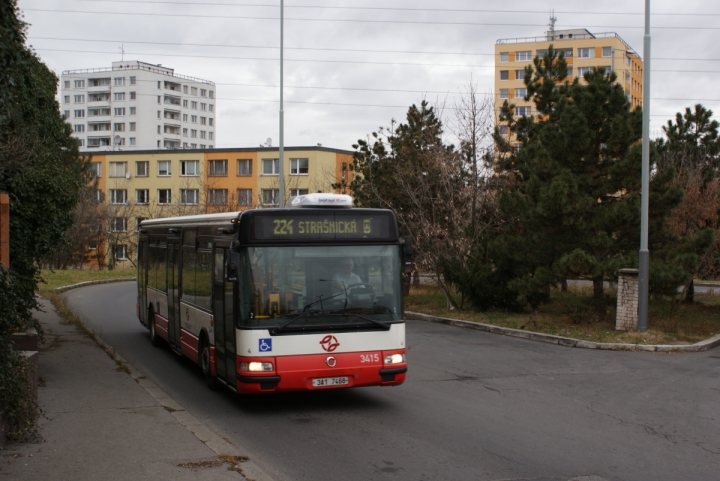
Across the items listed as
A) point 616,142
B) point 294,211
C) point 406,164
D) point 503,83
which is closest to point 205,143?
point 503,83

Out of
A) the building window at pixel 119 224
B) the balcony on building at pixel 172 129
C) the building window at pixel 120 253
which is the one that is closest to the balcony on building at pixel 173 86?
the balcony on building at pixel 172 129

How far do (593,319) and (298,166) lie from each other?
146 feet

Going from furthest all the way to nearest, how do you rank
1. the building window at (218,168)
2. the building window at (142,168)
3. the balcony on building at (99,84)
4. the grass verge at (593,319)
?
the balcony on building at (99,84), the building window at (142,168), the building window at (218,168), the grass verge at (593,319)

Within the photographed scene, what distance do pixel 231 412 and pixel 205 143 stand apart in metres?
119

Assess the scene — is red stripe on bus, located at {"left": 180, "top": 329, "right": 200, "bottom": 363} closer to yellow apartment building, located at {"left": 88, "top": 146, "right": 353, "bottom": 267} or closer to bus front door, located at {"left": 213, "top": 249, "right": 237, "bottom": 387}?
bus front door, located at {"left": 213, "top": 249, "right": 237, "bottom": 387}

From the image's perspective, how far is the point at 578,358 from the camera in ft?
49.1

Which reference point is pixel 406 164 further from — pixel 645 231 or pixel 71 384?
pixel 71 384

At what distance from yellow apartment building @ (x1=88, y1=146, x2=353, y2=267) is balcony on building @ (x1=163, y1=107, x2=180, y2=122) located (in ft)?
158

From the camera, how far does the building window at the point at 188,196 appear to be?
63.9 meters

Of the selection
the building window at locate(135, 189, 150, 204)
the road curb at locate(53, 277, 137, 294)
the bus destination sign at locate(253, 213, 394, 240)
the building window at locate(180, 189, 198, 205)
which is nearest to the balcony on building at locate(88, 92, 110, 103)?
the building window at locate(135, 189, 150, 204)

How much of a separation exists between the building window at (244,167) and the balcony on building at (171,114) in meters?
57.3

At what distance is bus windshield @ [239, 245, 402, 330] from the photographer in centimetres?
918

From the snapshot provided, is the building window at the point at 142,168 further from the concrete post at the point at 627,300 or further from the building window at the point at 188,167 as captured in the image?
the concrete post at the point at 627,300

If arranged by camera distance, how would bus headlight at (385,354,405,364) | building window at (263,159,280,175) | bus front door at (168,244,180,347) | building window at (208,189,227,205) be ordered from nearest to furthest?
bus headlight at (385,354,405,364)
bus front door at (168,244,180,347)
building window at (208,189,227,205)
building window at (263,159,280,175)
